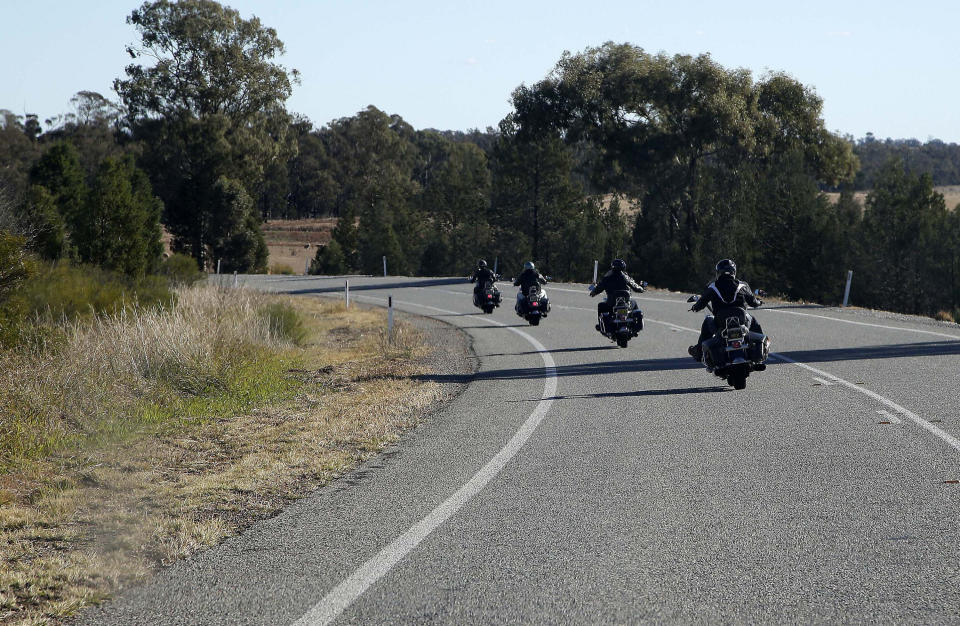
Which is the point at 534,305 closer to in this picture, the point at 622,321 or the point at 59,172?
the point at 622,321

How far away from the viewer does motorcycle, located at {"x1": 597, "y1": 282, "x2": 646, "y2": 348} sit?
58.3 ft

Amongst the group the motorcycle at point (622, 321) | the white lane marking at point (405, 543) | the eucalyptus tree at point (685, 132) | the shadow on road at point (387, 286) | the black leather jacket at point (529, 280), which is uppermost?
the eucalyptus tree at point (685, 132)

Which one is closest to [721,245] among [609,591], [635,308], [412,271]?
[412,271]

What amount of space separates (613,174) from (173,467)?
5170cm

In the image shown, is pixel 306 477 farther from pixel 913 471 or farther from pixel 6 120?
pixel 6 120

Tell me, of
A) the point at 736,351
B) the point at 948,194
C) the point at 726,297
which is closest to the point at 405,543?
the point at 736,351

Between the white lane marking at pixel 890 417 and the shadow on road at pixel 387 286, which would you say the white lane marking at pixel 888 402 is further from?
the shadow on road at pixel 387 286

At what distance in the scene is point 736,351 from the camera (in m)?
12.5

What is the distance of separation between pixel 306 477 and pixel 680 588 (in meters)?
3.96

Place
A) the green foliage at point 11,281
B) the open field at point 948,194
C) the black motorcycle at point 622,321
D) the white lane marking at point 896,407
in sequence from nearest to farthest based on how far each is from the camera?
the white lane marking at point 896,407 < the green foliage at point 11,281 < the black motorcycle at point 622,321 < the open field at point 948,194

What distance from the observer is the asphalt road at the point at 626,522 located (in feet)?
15.9

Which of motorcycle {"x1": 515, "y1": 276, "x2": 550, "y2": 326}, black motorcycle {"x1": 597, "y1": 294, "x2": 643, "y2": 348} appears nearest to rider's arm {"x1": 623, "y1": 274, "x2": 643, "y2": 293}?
black motorcycle {"x1": 597, "y1": 294, "x2": 643, "y2": 348}

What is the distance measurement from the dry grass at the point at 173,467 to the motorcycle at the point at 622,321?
4148mm

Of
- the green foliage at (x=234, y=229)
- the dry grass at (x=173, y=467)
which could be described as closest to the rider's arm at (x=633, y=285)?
the dry grass at (x=173, y=467)
